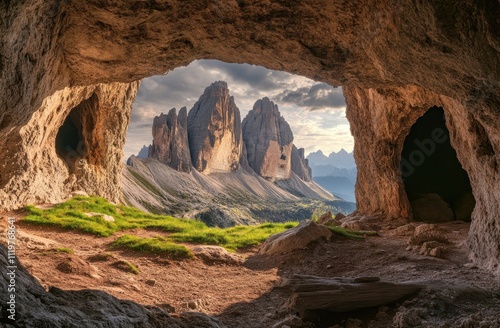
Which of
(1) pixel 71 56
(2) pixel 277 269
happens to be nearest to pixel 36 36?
(1) pixel 71 56

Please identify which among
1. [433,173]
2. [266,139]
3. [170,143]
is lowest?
[433,173]

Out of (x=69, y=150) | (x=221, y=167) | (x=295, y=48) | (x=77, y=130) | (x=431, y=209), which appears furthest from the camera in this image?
(x=221, y=167)

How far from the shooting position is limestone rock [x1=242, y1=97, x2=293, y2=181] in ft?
530

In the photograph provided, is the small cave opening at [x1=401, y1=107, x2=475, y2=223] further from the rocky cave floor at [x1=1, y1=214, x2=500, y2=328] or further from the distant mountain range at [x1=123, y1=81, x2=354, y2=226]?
the distant mountain range at [x1=123, y1=81, x2=354, y2=226]

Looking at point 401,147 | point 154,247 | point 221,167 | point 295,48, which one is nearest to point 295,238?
point 154,247

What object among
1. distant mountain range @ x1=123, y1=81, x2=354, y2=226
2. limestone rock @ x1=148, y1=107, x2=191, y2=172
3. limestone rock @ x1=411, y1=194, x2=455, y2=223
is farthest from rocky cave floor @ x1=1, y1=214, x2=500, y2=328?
limestone rock @ x1=148, y1=107, x2=191, y2=172

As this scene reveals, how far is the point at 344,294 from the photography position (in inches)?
219

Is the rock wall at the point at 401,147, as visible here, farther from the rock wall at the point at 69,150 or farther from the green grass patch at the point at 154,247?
the rock wall at the point at 69,150

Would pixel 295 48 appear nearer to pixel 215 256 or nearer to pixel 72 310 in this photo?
pixel 72 310

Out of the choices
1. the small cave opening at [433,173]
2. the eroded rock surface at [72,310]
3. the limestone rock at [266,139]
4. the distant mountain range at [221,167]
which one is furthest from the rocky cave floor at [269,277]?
the limestone rock at [266,139]

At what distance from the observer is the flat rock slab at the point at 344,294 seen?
17.9ft

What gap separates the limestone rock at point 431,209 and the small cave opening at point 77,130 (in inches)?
898

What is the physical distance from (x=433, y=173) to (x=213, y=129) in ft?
374

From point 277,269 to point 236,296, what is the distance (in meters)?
2.85
